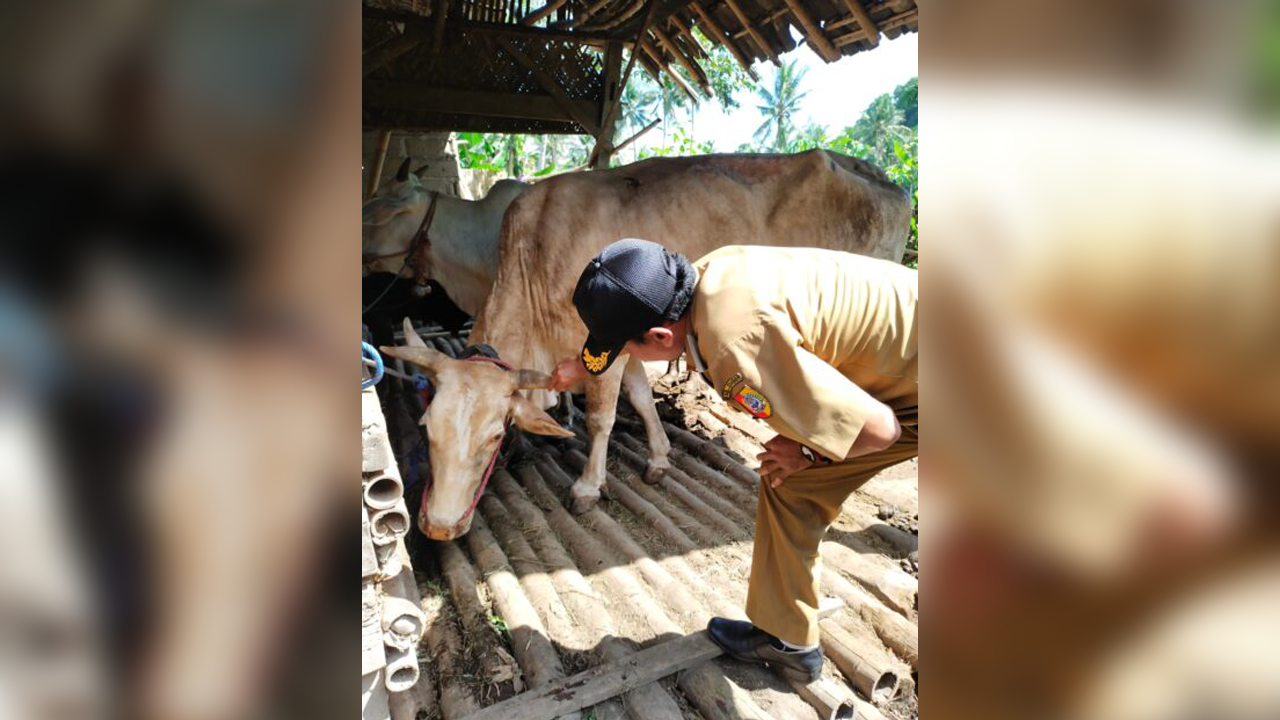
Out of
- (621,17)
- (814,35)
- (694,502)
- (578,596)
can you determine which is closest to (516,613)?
(578,596)

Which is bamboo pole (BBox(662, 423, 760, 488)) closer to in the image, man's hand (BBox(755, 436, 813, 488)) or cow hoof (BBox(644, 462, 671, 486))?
cow hoof (BBox(644, 462, 671, 486))

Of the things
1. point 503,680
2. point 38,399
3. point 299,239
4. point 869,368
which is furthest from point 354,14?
point 503,680

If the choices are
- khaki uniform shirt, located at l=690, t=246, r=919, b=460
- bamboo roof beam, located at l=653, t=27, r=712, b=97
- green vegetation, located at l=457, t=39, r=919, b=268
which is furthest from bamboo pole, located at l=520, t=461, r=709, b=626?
green vegetation, located at l=457, t=39, r=919, b=268

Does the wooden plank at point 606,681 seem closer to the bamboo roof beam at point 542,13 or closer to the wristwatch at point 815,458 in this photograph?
the wristwatch at point 815,458

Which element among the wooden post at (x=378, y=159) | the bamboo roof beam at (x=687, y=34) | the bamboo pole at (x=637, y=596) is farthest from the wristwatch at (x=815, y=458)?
the wooden post at (x=378, y=159)

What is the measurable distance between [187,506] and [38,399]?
12 centimetres

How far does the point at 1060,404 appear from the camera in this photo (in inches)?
24.2

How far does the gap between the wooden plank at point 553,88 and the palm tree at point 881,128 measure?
140 ft

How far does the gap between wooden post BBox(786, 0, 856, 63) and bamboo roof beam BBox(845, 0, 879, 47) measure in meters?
0.40

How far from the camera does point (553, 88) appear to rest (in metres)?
7.55

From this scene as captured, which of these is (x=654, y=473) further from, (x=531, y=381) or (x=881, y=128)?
(x=881, y=128)

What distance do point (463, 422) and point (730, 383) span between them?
1884 millimetres

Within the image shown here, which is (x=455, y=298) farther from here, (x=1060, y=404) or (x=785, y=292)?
(x=1060, y=404)

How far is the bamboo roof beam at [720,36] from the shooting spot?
6367 millimetres
